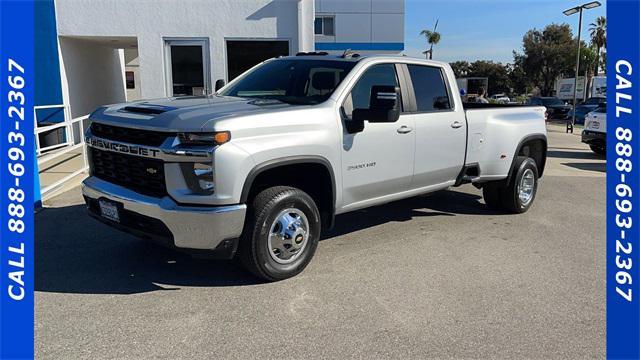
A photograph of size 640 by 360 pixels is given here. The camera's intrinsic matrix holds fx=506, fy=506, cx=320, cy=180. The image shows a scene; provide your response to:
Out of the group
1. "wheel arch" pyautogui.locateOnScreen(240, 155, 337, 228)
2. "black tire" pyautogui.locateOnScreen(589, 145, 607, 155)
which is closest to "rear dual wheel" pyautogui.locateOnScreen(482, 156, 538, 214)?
"wheel arch" pyautogui.locateOnScreen(240, 155, 337, 228)

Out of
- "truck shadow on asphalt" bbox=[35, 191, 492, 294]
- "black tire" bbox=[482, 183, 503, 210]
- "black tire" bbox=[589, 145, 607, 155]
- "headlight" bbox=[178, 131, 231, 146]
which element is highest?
"headlight" bbox=[178, 131, 231, 146]

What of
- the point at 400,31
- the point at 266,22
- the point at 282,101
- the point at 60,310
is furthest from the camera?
the point at 400,31

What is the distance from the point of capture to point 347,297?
410 centimetres

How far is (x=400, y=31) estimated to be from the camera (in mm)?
30469

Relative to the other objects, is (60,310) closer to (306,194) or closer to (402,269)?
(306,194)

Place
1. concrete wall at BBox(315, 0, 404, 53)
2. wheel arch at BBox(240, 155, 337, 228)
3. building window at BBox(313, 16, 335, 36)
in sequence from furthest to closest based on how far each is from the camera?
building window at BBox(313, 16, 335, 36) → concrete wall at BBox(315, 0, 404, 53) → wheel arch at BBox(240, 155, 337, 228)

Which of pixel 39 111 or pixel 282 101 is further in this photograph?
pixel 39 111

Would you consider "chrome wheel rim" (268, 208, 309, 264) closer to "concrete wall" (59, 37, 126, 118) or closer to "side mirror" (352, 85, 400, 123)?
"side mirror" (352, 85, 400, 123)

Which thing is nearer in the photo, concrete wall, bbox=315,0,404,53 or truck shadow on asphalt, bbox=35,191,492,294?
truck shadow on asphalt, bbox=35,191,492,294

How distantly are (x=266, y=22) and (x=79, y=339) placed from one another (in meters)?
9.81

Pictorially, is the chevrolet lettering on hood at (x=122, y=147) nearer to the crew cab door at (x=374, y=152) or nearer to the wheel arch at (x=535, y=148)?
the crew cab door at (x=374, y=152)

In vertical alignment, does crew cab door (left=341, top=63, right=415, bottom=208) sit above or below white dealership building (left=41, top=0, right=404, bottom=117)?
below

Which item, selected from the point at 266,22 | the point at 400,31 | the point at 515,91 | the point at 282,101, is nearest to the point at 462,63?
the point at 515,91

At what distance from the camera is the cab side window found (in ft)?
15.5
